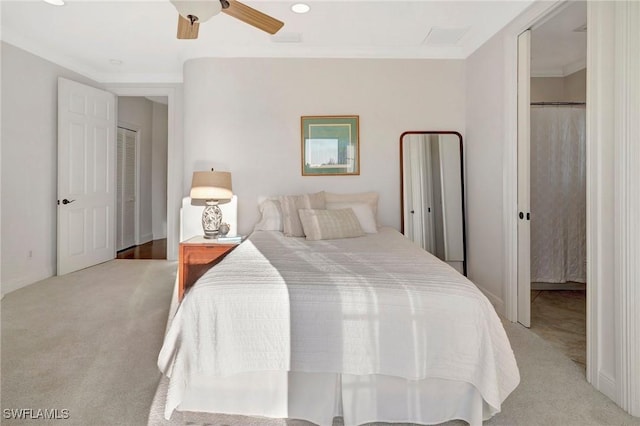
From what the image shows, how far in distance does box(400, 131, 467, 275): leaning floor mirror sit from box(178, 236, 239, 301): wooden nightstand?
1.94 m

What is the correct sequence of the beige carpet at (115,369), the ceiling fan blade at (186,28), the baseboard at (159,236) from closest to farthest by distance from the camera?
the beige carpet at (115,369) < the ceiling fan blade at (186,28) < the baseboard at (159,236)

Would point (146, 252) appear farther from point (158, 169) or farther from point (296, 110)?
point (296, 110)

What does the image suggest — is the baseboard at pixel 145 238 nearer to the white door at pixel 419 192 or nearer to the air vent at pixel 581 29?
the white door at pixel 419 192

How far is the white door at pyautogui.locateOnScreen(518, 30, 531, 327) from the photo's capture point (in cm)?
286

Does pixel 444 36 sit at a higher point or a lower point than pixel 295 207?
higher

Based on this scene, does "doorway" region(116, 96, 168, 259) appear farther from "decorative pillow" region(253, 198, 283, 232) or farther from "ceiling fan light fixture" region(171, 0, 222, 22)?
"ceiling fan light fixture" region(171, 0, 222, 22)

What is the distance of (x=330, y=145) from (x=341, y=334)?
2.67 metres

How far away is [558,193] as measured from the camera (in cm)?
376

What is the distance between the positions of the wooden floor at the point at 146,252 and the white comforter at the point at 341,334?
13.9ft

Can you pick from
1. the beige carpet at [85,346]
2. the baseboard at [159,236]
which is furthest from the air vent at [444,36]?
the baseboard at [159,236]

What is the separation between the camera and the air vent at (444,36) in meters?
3.44

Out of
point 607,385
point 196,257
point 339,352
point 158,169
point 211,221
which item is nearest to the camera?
point 339,352

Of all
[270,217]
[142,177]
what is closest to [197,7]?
[270,217]

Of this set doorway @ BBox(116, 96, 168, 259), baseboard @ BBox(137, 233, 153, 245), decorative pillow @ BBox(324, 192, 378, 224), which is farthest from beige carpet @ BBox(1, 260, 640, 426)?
baseboard @ BBox(137, 233, 153, 245)
